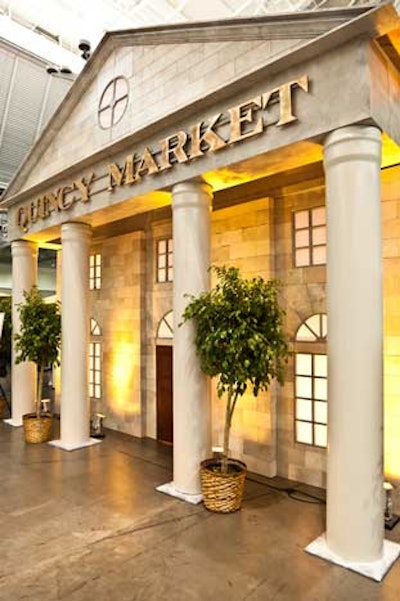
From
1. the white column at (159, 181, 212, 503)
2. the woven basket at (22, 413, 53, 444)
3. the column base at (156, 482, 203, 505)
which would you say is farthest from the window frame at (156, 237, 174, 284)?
the column base at (156, 482, 203, 505)

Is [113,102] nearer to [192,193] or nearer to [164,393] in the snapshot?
[192,193]

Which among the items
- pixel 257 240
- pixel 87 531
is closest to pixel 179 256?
pixel 257 240

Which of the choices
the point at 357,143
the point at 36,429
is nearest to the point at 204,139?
the point at 357,143

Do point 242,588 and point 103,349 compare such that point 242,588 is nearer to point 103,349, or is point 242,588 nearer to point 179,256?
point 179,256

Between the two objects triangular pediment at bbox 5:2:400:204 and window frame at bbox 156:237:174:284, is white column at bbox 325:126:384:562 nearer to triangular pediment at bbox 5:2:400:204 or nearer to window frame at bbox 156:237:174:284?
triangular pediment at bbox 5:2:400:204

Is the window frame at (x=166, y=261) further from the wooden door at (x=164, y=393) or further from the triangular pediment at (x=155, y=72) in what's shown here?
the triangular pediment at (x=155, y=72)

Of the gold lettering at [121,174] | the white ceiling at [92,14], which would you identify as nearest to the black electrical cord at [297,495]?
the gold lettering at [121,174]

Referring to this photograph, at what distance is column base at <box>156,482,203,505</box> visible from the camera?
16.7 feet

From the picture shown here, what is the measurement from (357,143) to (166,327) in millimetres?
5173

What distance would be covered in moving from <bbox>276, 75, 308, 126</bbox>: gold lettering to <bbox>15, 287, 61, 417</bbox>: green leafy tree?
224 inches

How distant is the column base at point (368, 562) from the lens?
3610 millimetres

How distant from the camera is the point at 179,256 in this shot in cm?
534

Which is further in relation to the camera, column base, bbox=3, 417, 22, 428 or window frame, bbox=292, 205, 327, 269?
column base, bbox=3, 417, 22, 428

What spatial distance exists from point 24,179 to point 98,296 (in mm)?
2921
